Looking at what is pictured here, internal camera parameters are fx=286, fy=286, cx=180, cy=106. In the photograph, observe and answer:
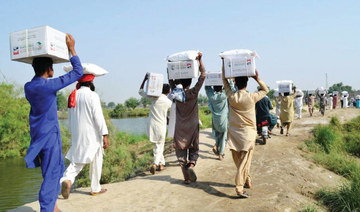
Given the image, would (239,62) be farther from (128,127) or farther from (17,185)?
(128,127)

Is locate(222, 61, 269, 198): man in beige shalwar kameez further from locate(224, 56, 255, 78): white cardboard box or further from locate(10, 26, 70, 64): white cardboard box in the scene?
locate(10, 26, 70, 64): white cardboard box

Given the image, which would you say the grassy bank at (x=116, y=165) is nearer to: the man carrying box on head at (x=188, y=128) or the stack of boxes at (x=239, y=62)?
the man carrying box on head at (x=188, y=128)

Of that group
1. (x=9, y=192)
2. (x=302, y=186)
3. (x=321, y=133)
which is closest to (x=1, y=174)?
(x=9, y=192)

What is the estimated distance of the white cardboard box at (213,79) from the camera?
6613 mm

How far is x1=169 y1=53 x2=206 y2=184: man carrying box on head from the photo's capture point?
513 centimetres

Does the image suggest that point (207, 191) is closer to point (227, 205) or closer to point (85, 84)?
point (227, 205)

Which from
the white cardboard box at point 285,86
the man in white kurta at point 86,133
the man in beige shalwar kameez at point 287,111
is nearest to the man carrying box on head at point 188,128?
the man in white kurta at point 86,133

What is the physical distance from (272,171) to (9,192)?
26.9ft

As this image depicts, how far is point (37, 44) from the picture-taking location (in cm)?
329

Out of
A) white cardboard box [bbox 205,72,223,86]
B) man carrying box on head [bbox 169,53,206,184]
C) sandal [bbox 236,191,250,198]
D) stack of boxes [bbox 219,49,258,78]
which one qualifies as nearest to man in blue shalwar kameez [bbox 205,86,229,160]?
white cardboard box [bbox 205,72,223,86]

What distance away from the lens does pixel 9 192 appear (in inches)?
361

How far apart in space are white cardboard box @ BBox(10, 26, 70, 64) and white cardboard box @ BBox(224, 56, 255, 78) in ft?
7.91

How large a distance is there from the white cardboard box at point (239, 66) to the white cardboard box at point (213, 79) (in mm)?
2039

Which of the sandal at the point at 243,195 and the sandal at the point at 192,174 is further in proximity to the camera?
the sandal at the point at 192,174
